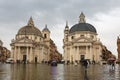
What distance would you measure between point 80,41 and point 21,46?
25787mm

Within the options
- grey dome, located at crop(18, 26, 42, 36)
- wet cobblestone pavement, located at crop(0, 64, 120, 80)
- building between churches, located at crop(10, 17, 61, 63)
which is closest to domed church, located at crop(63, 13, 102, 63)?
building between churches, located at crop(10, 17, 61, 63)

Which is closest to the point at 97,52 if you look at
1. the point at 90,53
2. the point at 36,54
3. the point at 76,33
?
the point at 90,53

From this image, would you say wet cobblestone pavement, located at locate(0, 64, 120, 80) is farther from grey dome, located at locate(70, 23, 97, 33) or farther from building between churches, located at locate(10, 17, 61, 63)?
grey dome, located at locate(70, 23, 97, 33)

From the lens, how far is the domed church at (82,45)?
9712 cm

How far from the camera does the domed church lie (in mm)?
97125

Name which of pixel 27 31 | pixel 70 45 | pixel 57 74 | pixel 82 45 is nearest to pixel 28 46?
pixel 27 31

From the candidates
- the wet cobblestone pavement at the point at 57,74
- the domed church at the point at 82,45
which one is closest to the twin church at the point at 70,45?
the domed church at the point at 82,45

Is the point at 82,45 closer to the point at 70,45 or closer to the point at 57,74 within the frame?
the point at 70,45

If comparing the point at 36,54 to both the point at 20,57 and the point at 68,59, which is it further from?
the point at 68,59

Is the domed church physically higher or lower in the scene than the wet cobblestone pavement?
higher

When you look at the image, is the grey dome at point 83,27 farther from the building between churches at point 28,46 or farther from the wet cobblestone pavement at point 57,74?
the wet cobblestone pavement at point 57,74

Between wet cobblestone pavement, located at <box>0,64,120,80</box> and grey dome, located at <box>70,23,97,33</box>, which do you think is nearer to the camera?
wet cobblestone pavement, located at <box>0,64,120,80</box>

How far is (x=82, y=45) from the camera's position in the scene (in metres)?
97.2

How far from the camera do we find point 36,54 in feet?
353
